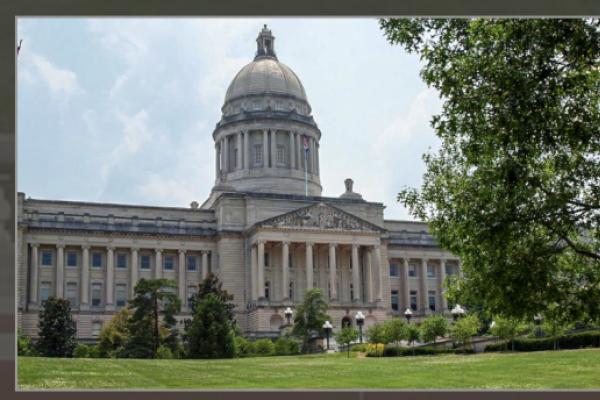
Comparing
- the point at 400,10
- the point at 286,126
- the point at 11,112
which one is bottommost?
the point at 11,112

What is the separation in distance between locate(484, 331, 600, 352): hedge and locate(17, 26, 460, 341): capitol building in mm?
35666

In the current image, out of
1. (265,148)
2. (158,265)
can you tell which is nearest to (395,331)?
(158,265)

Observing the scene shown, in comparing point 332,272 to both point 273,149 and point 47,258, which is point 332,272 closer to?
point 273,149

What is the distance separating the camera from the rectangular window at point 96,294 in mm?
84000

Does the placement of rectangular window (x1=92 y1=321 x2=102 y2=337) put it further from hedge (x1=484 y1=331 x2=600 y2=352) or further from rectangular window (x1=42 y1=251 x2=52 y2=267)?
hedge (x1=484 y1=331 x2=600 y2=352)

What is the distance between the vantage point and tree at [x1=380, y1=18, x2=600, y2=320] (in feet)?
51.0

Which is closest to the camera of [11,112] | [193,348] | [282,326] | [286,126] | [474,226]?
[11,112]

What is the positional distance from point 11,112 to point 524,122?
904 centimetres

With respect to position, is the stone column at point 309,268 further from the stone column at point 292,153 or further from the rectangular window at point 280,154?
the rectangular window at point 280,154

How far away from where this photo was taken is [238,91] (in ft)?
348

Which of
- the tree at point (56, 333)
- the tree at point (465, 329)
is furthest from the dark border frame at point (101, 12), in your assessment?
the tree at point (56, 333)

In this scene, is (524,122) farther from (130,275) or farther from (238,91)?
(238,91)

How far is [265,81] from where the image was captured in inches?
4141

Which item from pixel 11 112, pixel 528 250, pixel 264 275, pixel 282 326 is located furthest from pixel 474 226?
pixel 264 275
